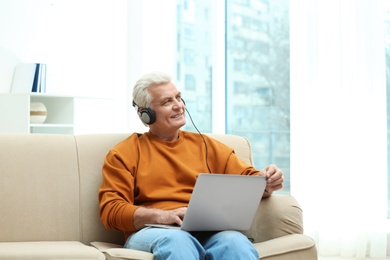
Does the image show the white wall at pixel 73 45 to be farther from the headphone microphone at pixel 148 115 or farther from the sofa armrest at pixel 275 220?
the sofa armrest at pixel 275 220

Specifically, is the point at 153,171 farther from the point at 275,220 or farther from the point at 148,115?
the point at 275,220

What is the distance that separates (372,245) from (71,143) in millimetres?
2144

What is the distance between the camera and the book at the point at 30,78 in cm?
472

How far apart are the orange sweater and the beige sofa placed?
143 millimetres

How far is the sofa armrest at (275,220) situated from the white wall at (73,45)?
258 centimetres

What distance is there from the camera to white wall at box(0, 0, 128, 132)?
16.0 feet

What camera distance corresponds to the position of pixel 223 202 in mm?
2428

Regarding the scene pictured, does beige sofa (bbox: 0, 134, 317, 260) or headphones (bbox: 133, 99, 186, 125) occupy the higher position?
headphones (bbox: 133, 99, 186, 125)

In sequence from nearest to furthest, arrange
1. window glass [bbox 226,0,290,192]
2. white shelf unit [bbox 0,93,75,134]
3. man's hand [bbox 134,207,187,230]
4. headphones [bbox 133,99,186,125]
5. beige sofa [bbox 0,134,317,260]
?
man's hand [bbox 134,207,187,230]
beige sofa [bbox 0,134,317,260]
headphones [bbox 133,99,186,125]
white shelf unit [bbox 0,93,75,134]
window glass [bbox 226,0,290,192]

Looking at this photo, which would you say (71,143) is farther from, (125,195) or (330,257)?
(330,257)

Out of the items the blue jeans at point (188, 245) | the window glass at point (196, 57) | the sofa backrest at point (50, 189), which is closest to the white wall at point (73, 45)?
the window glass at point (196, 57)

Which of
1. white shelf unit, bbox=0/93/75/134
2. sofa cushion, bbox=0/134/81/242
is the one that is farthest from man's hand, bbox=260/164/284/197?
white shelf unit, bbox=0/93/75/134

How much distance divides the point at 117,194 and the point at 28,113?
2020mm

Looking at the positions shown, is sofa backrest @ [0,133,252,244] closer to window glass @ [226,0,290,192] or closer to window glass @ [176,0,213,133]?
window glass @ [226,0,290,192]
